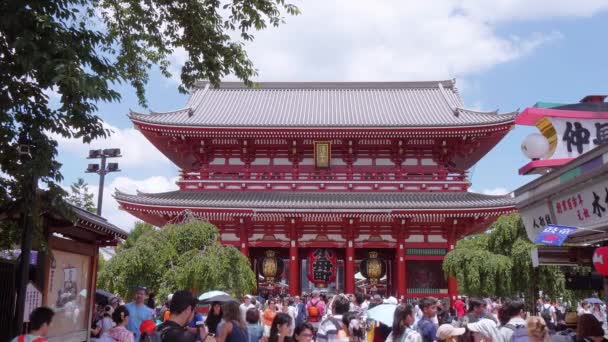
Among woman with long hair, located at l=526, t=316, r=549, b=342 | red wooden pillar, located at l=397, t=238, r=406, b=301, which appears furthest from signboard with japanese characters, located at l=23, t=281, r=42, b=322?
red wooden pillar, located at l=397, t=238, r=406, b=301

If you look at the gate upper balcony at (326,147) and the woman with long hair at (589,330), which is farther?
the gate upper balcony at (326,147)

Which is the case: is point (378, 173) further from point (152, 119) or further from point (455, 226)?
point (152, 119)

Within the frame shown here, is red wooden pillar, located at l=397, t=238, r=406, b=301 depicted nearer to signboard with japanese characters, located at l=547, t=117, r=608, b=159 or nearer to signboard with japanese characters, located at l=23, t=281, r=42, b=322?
signboard with japanese characters, located at l=547, t=117, r=608, b=159

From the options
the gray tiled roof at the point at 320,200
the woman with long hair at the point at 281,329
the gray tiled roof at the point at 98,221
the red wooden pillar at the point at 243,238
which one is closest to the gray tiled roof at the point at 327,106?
the gray tiled roof at the point at 320,200

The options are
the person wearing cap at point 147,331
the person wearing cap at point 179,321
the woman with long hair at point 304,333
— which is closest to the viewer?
the person wearing cap at point 179,321

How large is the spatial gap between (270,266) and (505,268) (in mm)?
9992

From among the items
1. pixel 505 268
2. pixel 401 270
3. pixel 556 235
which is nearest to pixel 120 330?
pixel 556 235

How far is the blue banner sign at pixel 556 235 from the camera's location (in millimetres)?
6805

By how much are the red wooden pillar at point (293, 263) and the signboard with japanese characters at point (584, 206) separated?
15170 mm

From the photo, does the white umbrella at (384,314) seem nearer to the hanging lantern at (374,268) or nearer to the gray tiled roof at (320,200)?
the gray tiled roof at (320,200)

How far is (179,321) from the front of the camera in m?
4.84

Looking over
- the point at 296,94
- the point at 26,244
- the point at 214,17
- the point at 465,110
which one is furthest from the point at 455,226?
the point at 26,244

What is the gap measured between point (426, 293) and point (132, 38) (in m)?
16.7

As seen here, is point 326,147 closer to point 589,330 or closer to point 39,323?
point 589,330
